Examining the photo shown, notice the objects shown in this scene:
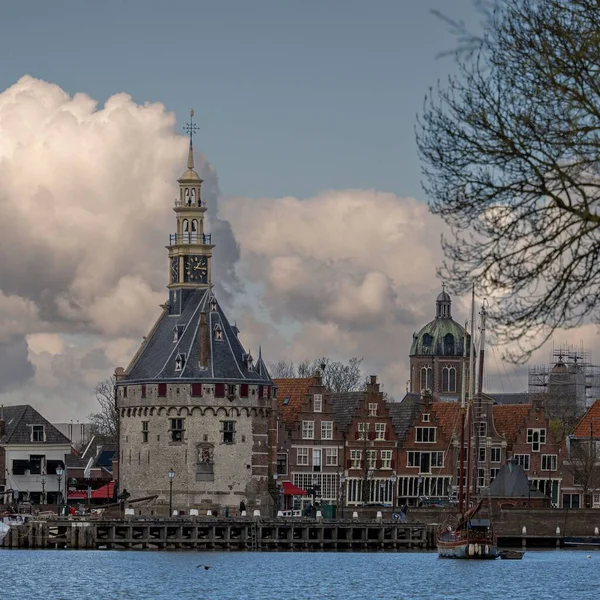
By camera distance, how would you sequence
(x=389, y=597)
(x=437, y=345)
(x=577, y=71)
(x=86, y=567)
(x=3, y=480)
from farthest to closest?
(x=437, y=345), (x=3, y=480), (x=86, y=567), (x=389, y=597), (x=577, y=71)

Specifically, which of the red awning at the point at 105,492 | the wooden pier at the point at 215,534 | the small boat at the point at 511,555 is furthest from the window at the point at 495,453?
the red awning at the point at 105,492

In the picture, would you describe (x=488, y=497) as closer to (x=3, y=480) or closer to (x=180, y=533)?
(x=180, y=533)

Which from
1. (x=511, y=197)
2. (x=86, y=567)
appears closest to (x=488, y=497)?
(x=86, y=567)

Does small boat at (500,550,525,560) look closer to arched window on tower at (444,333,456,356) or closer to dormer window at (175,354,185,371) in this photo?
dormer window at (175,354,185,371)

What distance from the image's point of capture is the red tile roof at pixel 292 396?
348ft

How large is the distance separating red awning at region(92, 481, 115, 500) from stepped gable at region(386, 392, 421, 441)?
19.5 metres

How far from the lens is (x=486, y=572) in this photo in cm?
7938

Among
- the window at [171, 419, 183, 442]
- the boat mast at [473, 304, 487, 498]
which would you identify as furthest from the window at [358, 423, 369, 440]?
the window at [171, 419, 183, 442]

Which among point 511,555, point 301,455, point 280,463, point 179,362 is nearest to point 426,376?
point 301,455

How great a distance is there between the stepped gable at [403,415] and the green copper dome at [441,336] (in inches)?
3084

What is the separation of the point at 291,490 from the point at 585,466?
69.4 ft

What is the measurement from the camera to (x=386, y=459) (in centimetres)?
10900

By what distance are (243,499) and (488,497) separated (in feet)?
49.8

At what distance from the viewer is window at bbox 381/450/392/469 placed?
108938 millimetres
